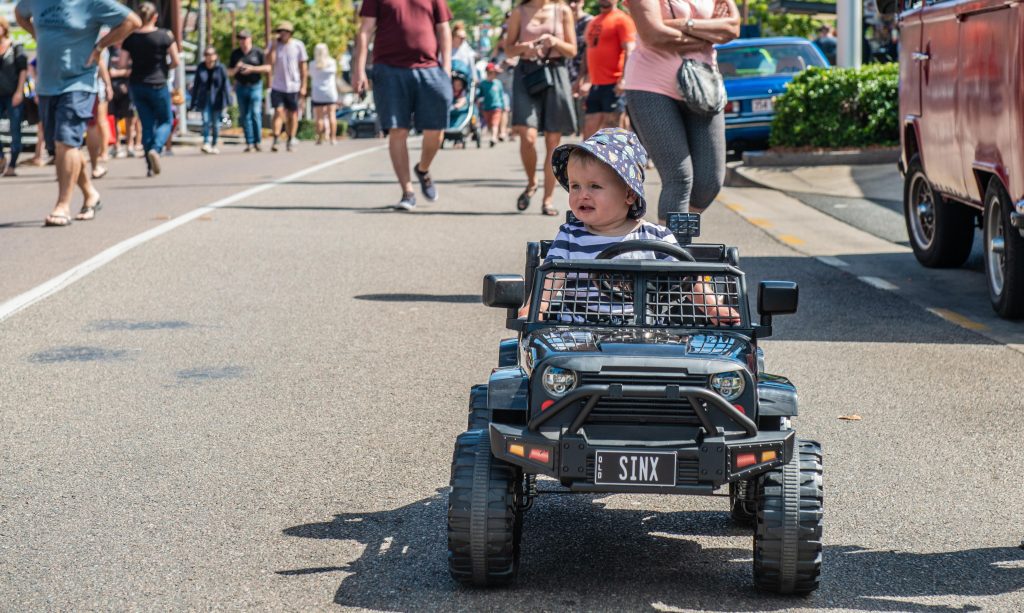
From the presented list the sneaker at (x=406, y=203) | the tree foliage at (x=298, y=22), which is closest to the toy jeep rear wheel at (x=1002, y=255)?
the sneaker at (x=406, y=203)

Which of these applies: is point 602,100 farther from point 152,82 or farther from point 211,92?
point 211,92

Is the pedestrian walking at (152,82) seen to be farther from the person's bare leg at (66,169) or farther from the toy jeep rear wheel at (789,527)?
the toy jeep rear wheel at (789,527)

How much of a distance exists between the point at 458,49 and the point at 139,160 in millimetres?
6107

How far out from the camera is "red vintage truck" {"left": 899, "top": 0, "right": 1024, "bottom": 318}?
7.34 meters

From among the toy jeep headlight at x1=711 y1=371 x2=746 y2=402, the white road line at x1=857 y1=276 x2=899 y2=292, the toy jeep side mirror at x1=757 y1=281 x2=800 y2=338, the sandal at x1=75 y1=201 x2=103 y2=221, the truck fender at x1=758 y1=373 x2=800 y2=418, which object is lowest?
the white road line at x1=857 y1=276 x2=899 y2=292

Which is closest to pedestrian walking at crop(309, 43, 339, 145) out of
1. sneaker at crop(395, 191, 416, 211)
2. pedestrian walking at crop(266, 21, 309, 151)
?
pedestrian walking at crop(266, 21, 309, 151)

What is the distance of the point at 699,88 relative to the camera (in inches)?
285

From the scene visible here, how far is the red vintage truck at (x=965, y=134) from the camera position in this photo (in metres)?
7.34

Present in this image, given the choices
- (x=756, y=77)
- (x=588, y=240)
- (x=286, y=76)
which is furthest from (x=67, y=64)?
(x=286, y=76)

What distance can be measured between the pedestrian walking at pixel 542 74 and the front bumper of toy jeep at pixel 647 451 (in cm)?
886

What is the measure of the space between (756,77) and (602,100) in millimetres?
6546

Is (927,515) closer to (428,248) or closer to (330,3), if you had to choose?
(428,248)

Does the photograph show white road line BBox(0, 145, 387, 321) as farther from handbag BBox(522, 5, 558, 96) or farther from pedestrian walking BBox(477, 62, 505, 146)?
pedestrian walking BBox(477, 62, 505, 146)

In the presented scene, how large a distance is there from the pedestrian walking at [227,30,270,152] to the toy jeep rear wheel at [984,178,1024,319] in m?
18.1
